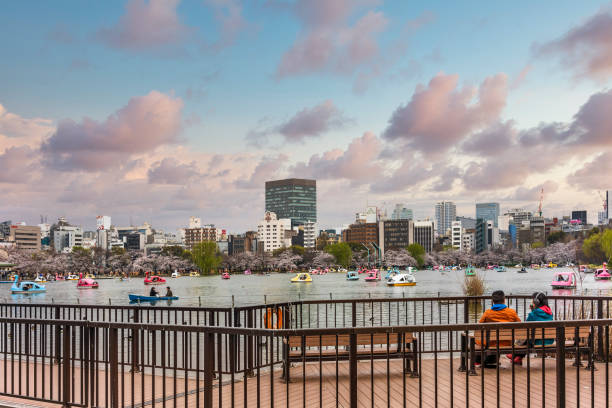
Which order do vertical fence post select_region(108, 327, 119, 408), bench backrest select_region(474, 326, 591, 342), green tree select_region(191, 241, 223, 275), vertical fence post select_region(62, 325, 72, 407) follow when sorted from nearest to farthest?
vertical fence post select_region(108, 327, 119, 408), vertical fence post select_region(62, 325, 72, 407), bench backrest select_region(474, 326, 591, 342), green tree select_region(191, 241, 223, 275)

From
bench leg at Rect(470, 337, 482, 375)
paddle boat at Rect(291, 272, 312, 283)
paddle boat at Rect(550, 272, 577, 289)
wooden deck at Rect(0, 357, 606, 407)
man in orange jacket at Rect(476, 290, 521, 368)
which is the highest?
man in orange jacket at Rect(476, 290, 521, 368)

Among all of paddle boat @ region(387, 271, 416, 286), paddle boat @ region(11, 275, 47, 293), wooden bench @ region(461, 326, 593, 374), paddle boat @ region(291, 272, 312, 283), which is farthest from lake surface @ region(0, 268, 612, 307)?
wooden bench @ region(461, 326, 593, 374)

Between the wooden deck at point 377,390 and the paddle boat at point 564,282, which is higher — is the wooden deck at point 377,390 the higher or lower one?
the higher one

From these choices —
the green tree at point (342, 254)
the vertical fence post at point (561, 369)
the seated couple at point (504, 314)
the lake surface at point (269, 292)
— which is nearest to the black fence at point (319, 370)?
the vertical fence post at point (561, 369)

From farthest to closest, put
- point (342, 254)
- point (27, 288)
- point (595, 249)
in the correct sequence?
point (342, 254) → point (595, 249) → point (27, 288)

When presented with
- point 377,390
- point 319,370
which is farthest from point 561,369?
point 319,370

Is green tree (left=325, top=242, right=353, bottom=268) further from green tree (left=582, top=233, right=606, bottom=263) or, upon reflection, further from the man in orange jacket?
the man in orange jacket

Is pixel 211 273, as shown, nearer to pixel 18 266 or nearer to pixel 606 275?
pixel 18 266

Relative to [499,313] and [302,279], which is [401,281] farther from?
[499,313]

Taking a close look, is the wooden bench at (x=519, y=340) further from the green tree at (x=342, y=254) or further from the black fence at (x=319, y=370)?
the green tree at (x=342, y=254)

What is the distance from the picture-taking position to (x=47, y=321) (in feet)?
26.5

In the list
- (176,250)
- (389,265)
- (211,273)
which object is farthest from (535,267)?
(176,250)

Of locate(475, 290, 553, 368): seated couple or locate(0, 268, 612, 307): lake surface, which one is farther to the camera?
locate(0, 268, 612, 307): lake surface

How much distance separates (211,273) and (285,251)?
32737 mm
